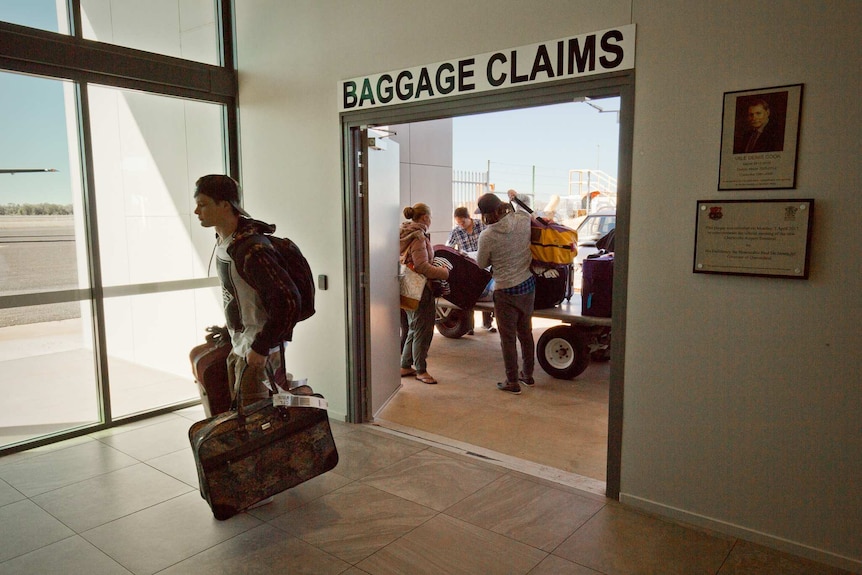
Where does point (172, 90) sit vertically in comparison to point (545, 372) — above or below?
above

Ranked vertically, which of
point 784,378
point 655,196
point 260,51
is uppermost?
point 260,51

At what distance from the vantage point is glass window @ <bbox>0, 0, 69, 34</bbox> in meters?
3.90

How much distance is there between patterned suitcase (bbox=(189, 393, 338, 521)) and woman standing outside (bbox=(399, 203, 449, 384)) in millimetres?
2597

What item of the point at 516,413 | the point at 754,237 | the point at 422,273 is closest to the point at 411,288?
the point at 422,273

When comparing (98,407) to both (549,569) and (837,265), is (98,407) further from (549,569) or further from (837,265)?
(837,265)

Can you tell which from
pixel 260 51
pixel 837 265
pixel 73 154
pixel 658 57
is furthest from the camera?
pixel 260 51

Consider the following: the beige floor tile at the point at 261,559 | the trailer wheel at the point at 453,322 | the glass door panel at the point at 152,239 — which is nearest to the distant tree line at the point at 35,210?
the glass door panel at the point at 152,239

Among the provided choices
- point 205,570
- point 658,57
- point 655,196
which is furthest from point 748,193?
point 205,570

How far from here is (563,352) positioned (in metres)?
5.99

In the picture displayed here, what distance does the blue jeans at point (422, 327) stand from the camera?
5887 millimetres

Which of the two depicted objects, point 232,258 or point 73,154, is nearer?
point 232,258

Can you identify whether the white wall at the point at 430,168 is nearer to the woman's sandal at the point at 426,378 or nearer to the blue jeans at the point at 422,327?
the blue jeans at the point at 422,327

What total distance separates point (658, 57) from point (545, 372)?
3735mm

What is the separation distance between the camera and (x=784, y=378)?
9.34 ft
